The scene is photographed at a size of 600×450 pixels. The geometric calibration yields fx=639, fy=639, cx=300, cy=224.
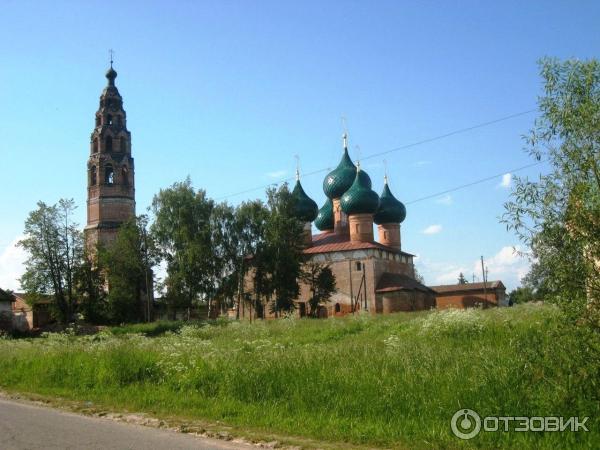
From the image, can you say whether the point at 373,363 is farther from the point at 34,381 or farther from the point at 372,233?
the point at 372,233

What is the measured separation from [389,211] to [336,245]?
6932 mm

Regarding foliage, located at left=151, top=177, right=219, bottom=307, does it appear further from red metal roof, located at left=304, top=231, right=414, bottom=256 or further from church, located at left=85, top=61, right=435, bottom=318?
red metal roof, located at left=304, top=231, right=414, bottom=256

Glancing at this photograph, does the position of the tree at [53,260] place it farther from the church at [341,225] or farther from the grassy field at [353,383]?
the grassy field at [353,383]

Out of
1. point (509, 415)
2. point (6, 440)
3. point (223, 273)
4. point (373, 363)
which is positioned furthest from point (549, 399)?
point (223, 273)

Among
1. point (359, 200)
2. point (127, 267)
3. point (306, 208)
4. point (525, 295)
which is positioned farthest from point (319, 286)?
point (525, 295)

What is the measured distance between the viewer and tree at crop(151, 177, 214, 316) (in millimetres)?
40812

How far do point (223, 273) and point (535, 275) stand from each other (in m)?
35.5

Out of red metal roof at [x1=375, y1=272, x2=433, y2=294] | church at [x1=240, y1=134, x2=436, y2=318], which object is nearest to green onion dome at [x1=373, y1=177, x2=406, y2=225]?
church at [x1=240, y1=134, x2=436, y2=318]

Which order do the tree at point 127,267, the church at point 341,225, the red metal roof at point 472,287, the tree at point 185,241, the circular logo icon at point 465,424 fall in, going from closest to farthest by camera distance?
1. the circular logo icon at point 465,424
2. the tree at point 185,241
3. the tree at point 127,267
4. the church at point 341,225
5. the red metal roof at point 472,287

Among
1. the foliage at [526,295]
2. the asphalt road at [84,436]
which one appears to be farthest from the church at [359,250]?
the asphalt road at [84,436]

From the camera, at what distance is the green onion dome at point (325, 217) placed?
54.1 meters

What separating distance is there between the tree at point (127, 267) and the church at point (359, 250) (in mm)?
7550

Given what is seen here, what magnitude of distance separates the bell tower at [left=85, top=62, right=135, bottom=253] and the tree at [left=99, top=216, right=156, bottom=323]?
10.5ft

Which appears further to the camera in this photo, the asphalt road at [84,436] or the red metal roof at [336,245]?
the red metal roof at [336,245]
